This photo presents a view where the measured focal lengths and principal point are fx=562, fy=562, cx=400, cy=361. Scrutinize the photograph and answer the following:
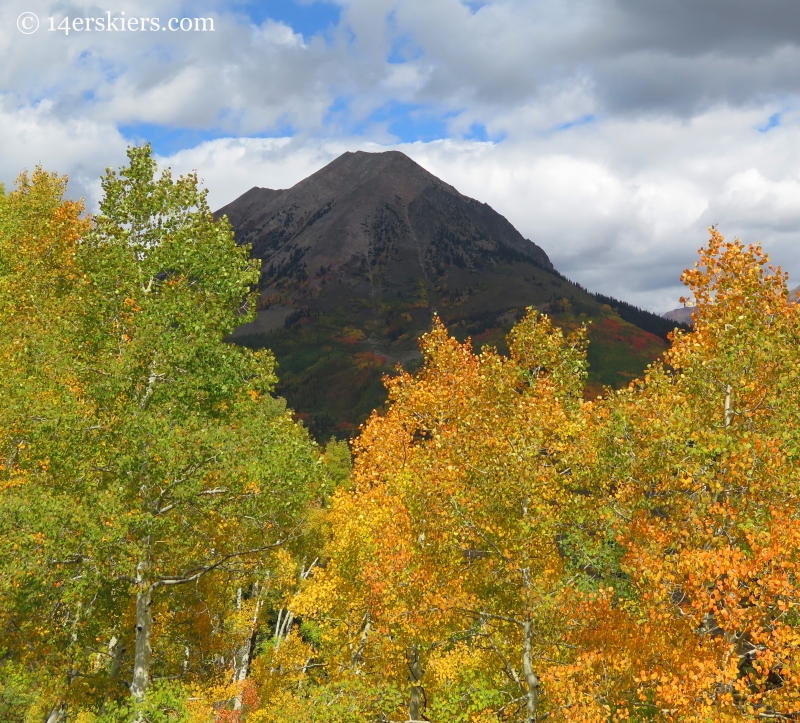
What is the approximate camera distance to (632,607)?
15758mm

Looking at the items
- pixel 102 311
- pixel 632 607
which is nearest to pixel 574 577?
pixel 632 607

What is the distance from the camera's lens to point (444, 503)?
17672 mm

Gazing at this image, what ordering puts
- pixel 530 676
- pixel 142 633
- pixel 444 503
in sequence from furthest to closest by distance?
pixel 444 503 → pixel 142 633 → pixel 530 676

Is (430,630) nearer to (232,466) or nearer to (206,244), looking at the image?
(232,466)

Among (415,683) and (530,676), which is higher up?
(530,676)

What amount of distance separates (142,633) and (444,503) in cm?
1008

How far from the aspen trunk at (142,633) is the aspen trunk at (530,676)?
11058 millimetres

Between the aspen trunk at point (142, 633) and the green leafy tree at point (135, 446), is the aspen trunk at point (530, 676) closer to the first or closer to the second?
the green leafy tree at point (135, 446)

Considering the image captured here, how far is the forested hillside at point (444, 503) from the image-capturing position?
13711 mm

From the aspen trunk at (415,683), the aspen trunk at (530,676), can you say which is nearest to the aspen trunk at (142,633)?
the aspen trunk at (415,683)

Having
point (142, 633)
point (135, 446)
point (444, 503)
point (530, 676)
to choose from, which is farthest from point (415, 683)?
point (135, 446)

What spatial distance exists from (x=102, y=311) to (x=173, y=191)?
495 centimetres

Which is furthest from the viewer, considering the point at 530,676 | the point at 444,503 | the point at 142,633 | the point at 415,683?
the point at 415,683

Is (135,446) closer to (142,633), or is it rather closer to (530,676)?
(142,633)
